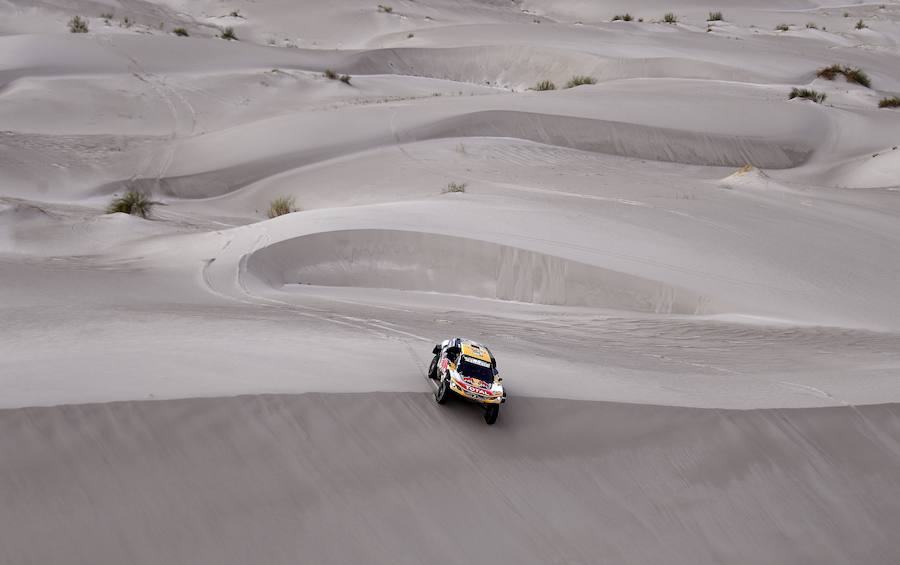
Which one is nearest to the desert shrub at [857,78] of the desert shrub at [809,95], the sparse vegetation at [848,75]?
the sparse vegetation at [848,75]

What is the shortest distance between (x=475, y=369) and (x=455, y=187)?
850 centimetres

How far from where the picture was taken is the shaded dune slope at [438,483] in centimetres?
427

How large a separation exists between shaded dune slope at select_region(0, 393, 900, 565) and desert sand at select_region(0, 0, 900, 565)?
0.06 ft

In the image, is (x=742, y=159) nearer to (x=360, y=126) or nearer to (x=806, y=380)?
(x=360, y=126)

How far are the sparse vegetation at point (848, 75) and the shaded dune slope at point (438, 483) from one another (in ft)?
71.8

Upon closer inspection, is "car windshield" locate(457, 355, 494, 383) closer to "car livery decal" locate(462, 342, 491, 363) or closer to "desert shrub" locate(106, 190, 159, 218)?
"car livery decal" locate(462, 342, 491, 363)

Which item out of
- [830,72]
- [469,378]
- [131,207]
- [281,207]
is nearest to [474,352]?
[469,378]

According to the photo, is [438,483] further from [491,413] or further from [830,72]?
[830,72]

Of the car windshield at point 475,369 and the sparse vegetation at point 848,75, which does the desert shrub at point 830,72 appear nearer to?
the sparse vegetation at point 848,75

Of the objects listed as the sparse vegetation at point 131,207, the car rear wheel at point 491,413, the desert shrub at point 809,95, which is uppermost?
the desert shrub at point 809,95

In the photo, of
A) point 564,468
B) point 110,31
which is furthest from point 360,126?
point 564,468

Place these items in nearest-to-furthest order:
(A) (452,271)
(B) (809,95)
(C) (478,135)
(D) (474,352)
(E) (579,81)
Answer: (D) (474,352) < (A) (452,271) < (C) (478,135) < (B) (809,95) < (E) (579,81)

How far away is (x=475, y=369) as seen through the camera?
5.52m

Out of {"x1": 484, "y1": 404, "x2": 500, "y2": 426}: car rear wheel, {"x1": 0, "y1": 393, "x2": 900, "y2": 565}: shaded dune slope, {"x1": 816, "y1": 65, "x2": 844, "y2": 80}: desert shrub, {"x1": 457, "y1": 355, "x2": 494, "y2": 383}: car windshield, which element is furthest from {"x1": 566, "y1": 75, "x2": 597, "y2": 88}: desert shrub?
{"x1": 484, "y1": 404, "x2": 500, "y2": 426}: car rear wheel
